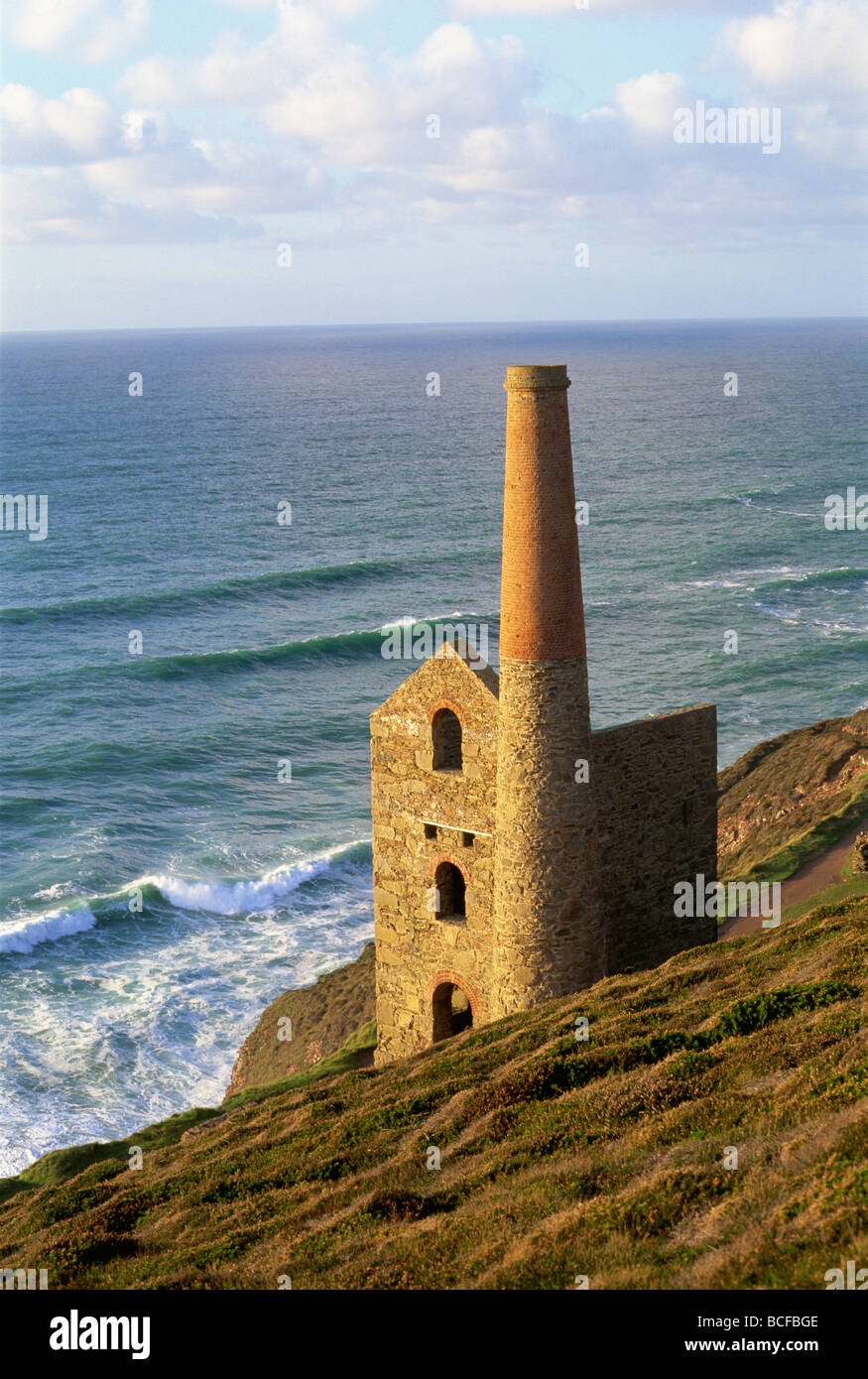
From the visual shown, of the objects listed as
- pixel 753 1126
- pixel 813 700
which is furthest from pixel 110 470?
pixel 753 1126

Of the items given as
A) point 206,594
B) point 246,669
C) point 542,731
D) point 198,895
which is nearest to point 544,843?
point 542,731

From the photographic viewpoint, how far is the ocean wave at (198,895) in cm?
4178

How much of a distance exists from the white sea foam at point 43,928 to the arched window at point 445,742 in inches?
794

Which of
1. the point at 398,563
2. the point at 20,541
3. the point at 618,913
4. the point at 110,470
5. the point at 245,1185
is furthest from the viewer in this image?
the point at 110,470

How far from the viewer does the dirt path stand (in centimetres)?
3109

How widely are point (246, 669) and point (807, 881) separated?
40205 mm

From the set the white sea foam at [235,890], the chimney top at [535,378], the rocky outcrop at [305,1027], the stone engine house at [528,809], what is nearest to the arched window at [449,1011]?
the stone engine house at [528,809]

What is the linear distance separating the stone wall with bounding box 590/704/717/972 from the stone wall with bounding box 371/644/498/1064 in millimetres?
2312

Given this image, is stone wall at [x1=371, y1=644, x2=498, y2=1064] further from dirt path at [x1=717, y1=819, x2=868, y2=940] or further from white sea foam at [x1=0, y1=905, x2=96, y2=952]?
white sea foam at [x1=0, y1=905, x2=96, y2=952]

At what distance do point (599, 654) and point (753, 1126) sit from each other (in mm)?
52964

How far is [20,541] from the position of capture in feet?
316

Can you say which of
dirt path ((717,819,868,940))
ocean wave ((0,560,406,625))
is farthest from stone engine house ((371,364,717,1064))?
ocean wave ((0,560,406,625))

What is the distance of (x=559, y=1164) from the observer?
1571 cm
